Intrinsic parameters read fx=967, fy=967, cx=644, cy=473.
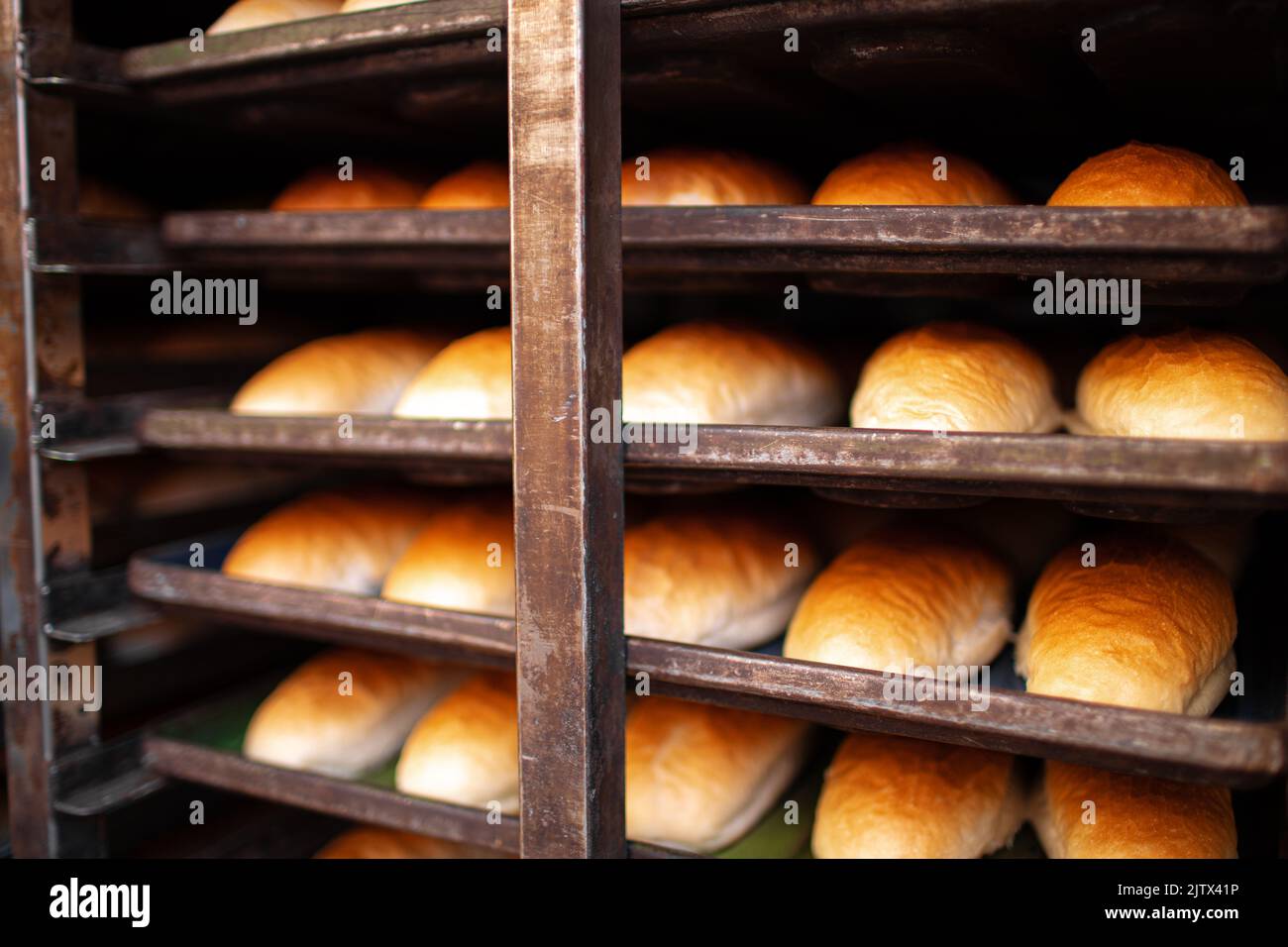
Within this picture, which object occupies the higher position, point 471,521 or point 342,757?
point 471,521

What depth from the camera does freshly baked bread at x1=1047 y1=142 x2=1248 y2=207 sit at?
3.55 feet

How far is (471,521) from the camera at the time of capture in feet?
5.42

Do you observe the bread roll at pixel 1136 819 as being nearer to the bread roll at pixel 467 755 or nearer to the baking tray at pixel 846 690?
the baking tray at pixel 846 690

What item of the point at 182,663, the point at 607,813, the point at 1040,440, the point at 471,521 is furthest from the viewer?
the point at 182,663

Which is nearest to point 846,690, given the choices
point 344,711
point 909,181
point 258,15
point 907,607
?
point 907,607

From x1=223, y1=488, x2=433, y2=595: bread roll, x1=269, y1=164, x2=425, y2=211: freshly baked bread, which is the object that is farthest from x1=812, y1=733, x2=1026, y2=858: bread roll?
x1=269, y1=164, x2=425, y2=211: freshly baked bread

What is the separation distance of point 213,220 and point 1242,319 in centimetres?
170

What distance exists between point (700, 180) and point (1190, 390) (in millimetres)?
696

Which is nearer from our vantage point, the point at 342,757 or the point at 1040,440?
the point at 1040,440

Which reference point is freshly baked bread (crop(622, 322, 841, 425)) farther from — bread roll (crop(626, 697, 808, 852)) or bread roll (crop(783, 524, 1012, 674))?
bread roll (crop(626, 697, 808, 852))

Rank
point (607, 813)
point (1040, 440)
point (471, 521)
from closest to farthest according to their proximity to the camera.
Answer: point (1040, 440) < point (607, 813) < point (471, 521)

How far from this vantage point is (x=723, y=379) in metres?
1.41
